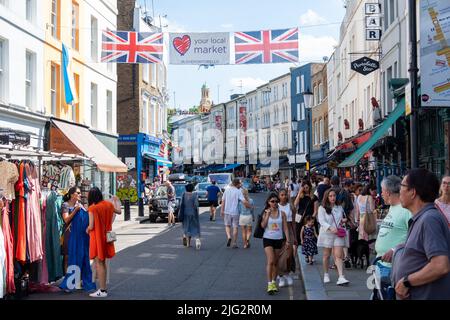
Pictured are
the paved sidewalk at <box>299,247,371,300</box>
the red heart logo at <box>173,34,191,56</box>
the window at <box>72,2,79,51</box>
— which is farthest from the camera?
the window at <box>72,2,79,51</box>

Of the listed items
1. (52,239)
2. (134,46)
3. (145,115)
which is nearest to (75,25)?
(134,46)

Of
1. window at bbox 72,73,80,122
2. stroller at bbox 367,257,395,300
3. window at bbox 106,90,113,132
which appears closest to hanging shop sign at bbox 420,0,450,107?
stroller at bbox 367,257,395,300

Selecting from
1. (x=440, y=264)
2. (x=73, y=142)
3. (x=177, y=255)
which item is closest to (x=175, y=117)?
(x=73, y=142)

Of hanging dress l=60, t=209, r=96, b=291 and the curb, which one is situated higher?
hanging dress l=60, t=209, r=96, b=291

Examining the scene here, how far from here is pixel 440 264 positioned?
4.36 meters

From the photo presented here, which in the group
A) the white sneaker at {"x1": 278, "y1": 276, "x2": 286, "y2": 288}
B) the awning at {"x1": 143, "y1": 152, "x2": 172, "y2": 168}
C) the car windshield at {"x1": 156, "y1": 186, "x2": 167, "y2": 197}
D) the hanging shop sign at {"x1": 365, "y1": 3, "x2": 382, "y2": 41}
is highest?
the hanging shop sign at {"x1": 365, "y1": 3, "x2": 382, "y2": 41}

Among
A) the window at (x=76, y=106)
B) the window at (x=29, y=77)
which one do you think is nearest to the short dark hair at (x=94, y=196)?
the window at (x=29, y=77)

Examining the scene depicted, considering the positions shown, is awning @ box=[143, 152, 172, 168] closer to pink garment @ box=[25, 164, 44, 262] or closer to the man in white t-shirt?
the man in white t-shirt

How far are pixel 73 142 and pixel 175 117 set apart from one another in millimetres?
85198

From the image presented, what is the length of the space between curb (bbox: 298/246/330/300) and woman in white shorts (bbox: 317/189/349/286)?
0.25 metres

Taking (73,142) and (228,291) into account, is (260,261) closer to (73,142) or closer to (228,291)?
(228,291)

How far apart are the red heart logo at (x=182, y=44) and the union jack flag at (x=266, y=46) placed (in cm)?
154

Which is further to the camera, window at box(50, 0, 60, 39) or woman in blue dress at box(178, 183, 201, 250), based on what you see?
window at box(50, 0, 60, 39)

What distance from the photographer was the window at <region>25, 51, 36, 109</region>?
22328mm
